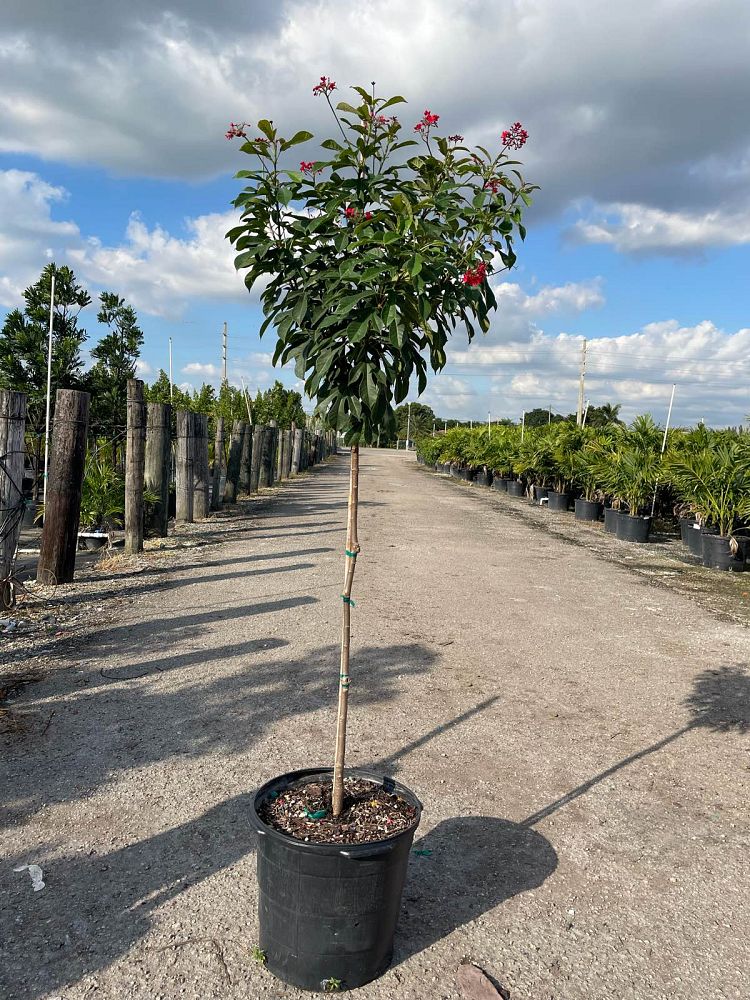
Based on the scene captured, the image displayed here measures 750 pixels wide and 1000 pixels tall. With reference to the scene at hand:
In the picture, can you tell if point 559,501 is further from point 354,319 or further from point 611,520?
point 354,319

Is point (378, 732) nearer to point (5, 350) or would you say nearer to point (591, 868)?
point (591, 868)

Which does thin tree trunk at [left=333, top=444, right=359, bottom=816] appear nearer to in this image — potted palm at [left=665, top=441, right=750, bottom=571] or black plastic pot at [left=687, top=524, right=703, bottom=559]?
potted palm at [left=665, top=441, right=750, bottom=571]

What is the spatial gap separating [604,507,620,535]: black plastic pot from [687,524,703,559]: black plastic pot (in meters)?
1.75

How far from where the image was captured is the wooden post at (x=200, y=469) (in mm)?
12305

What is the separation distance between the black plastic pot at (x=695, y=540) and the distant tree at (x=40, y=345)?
1022 cm

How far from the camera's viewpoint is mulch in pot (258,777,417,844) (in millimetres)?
2564

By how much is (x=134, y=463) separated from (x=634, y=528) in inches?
362

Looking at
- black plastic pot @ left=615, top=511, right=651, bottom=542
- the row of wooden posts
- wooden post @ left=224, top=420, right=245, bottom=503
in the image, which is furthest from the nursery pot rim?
wooden post @ left=224, top=420, right=245, bottom=503

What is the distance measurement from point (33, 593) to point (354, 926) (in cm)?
549

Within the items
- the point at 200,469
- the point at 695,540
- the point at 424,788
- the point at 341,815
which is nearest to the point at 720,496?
the point at 695,540

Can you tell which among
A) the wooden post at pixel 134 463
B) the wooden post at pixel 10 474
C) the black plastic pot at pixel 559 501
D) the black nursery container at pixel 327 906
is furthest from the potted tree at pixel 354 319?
the black plastic pot at pixel 559 501

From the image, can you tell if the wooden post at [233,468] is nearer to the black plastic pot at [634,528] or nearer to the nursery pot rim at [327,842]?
the black plastic pot at [634,528]

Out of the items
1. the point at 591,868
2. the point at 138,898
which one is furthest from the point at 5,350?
the point at 591,868

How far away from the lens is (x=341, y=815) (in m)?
2.73
